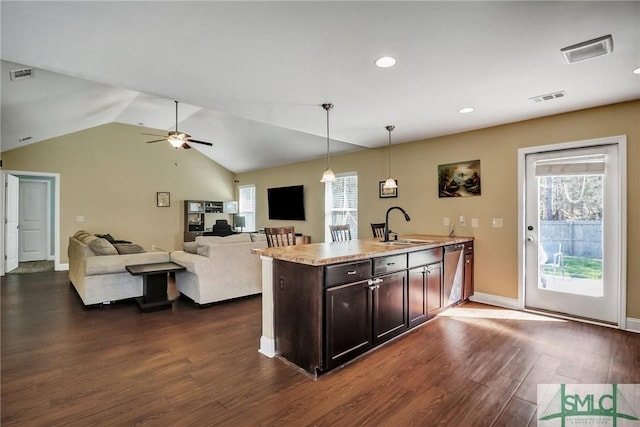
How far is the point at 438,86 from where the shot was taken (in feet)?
9.50

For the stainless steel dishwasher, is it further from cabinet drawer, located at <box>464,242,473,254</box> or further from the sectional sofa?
the sectional sofa

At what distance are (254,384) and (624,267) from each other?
3.92 metres

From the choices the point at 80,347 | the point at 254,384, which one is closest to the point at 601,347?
the point at 254,384

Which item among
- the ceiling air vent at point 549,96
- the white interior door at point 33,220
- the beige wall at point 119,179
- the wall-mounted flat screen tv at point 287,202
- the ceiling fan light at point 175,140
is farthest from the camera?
the white interior door at point 33,220

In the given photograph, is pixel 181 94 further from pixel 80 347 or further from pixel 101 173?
pixel 101 173

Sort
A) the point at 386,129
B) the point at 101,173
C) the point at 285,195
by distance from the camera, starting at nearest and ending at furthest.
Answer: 1. the point at 386,129
2. the point at 101,173
3. the point at 285,195

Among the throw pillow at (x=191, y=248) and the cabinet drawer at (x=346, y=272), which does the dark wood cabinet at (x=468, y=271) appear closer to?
the cabinet drawer at (x=346, y=272)

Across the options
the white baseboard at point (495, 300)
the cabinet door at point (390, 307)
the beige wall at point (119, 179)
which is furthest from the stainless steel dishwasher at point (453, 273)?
the beige wall at point (119, 179)

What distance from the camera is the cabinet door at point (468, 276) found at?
169 inches

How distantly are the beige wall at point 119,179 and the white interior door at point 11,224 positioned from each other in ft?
1.36

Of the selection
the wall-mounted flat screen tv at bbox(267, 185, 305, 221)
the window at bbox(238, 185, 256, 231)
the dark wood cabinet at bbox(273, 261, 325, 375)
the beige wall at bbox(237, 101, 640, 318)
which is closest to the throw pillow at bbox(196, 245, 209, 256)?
the dark wood cabinet at bbox(273, 261, 325, 375)

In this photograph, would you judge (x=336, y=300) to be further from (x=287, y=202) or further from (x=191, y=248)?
(x=287, y=202)

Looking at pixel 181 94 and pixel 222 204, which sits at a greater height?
pixel 181 94

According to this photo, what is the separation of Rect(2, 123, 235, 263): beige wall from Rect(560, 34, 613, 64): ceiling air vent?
8382 millimetres
